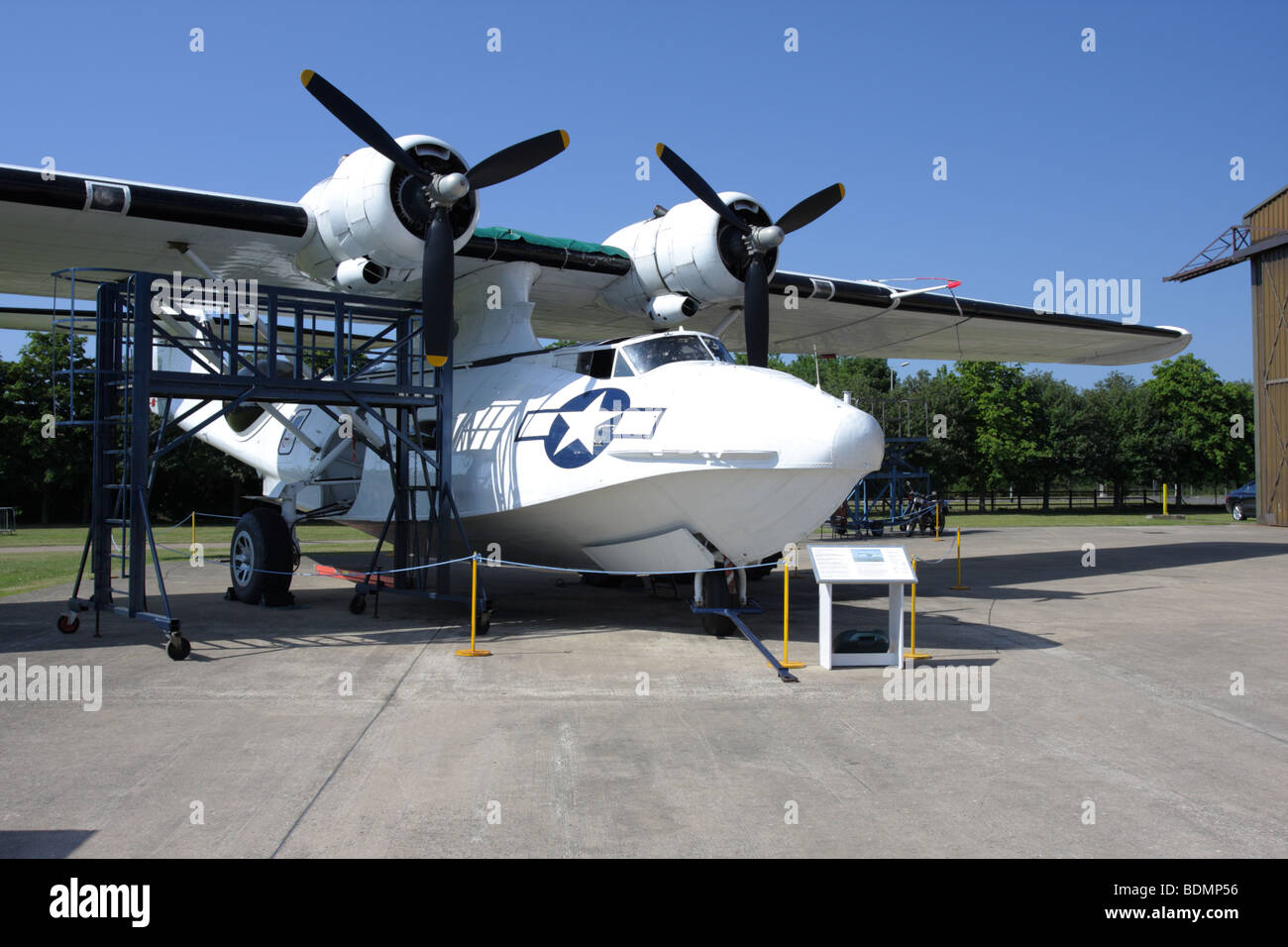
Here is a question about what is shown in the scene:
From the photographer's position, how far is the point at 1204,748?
6215 millimetres

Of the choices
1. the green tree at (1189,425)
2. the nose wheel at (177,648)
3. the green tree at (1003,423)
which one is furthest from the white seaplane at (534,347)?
the green tree at (1189,425)

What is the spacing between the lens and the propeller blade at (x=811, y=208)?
13.9 meters

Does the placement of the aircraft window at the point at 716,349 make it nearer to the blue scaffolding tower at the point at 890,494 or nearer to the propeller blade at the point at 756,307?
the propeller blade at the point at 756,307

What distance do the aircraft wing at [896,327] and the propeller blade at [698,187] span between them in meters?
2.17

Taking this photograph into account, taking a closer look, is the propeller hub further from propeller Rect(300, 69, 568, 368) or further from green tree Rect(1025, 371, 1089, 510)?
green tree Rect(1025, 371, 1089, 510)

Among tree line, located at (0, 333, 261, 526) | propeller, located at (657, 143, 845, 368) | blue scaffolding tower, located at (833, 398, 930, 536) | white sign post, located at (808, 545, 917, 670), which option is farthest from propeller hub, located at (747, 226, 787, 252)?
tree line, located at (0, 333, 261, 526)

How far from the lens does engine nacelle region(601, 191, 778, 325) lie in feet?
45.9

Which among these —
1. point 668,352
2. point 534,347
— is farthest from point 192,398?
point 668,352

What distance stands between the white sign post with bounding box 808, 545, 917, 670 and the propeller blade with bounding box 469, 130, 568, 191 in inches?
242

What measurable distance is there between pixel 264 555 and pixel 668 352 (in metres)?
6.46

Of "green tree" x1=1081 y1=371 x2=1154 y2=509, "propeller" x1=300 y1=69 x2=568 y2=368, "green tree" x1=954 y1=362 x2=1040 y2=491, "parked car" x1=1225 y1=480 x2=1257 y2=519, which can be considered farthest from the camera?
"green tree" x1=1081 y1=371 x2=1154 y2=509

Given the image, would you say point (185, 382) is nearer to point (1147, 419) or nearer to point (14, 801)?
point (14, 801)

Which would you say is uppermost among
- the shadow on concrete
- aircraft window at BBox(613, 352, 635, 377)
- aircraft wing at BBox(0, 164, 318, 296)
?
aircraft wing at BBox(0, 164, 318, 296)
